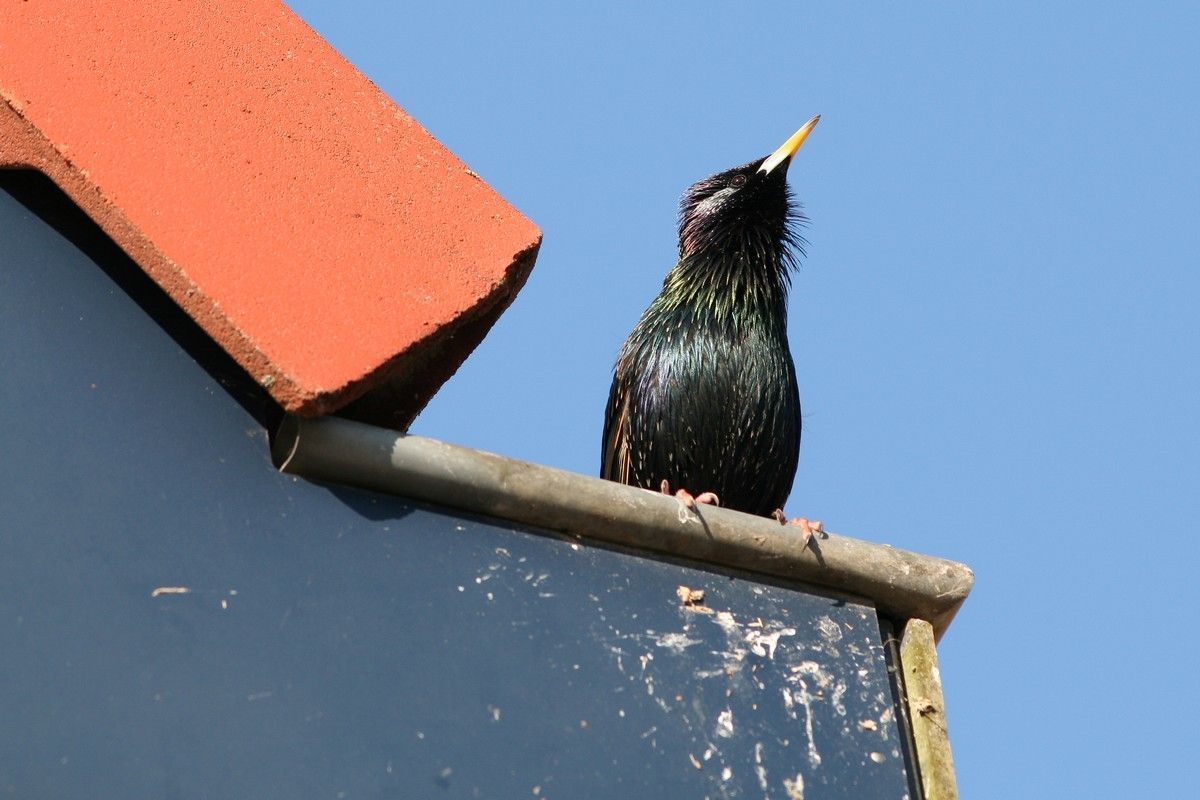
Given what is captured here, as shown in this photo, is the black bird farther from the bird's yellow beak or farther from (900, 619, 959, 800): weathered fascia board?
(900, 619, 959, 800): weathered fascia board

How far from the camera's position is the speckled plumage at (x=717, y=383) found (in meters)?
5.02

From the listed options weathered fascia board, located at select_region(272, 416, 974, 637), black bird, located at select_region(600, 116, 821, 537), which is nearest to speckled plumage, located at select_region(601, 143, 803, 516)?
black bird, located at select_region(600, 116, 821, 537)

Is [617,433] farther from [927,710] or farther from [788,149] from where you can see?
[927,710]

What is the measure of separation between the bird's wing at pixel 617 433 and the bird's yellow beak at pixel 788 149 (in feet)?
3.00

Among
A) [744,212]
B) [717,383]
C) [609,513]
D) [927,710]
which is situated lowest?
[927,710]

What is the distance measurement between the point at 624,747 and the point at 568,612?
24cm

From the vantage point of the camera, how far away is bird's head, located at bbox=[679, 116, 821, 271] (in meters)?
5.47

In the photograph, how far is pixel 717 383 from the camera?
5035 millimetres

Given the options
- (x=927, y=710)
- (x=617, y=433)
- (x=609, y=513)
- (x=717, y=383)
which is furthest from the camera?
(x=617, y=433)

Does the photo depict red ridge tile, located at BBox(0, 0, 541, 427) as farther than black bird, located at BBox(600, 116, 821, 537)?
No

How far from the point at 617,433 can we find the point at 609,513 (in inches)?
101

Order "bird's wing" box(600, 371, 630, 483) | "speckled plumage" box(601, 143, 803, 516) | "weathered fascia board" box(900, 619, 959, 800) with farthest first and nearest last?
"bird's wing" box(600, 371, 630, 483)
"speckled plumage" box(601, 143, 803, 516)
"weathered fascia board" box(900, 619, 959, 800)


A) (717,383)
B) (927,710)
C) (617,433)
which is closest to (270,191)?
(927,710)

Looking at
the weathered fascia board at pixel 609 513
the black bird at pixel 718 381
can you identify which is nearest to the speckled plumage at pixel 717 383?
the black bird at pixel 718 381
